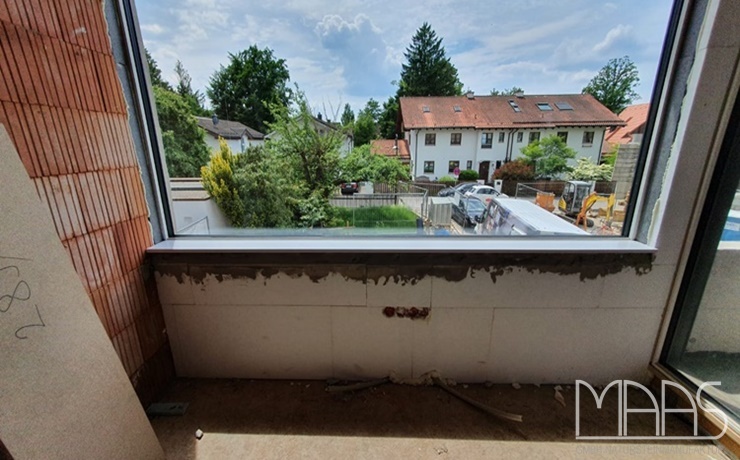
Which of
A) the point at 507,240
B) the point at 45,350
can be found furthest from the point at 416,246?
the point at 45,350

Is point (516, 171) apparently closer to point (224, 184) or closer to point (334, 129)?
point (334, 129)

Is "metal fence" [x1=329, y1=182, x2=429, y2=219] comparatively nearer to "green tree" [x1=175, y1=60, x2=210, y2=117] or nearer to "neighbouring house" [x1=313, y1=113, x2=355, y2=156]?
"neighbouring house" [x1=313, y1=113, x2=355, y2=156]

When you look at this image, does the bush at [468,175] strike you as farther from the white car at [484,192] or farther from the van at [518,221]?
the van at [518,221]

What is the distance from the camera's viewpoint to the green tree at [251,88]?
1.71 meters

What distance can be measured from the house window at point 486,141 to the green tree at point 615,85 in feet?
1.71

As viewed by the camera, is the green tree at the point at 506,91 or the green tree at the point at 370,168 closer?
the green tree at the point at 506,91

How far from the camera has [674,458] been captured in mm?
1412

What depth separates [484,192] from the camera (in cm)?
178

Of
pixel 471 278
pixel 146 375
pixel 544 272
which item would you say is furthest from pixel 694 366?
pixel 146 375

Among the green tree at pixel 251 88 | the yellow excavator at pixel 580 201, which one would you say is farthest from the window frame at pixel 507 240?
the green tree at pixel 251 88

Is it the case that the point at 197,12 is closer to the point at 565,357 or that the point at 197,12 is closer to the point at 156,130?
the point at 156,130

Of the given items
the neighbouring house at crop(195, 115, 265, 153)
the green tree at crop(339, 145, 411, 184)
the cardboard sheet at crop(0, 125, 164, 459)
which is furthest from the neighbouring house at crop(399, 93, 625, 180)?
the cardboard sheet at crop(0, 125, 164, 459)

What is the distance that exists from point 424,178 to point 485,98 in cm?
57

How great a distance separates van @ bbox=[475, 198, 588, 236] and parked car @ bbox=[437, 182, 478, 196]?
0.17 meters
